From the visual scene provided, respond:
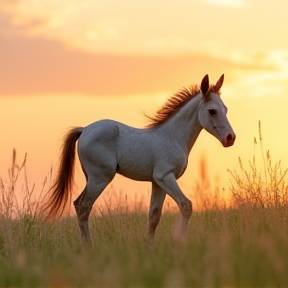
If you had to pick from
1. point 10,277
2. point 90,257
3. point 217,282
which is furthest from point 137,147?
point 217,282

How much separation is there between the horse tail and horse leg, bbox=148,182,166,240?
134cm

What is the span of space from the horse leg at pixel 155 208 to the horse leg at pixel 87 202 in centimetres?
67

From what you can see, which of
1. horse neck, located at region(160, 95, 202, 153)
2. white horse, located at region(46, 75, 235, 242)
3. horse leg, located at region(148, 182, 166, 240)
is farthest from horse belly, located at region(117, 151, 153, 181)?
horse neck, located at region(160, 95, 202, 153)

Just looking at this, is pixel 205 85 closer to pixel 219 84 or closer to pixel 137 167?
pixel 219 84

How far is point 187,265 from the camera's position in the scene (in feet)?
18.3

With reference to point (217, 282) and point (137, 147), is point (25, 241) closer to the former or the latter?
point (137, 147)

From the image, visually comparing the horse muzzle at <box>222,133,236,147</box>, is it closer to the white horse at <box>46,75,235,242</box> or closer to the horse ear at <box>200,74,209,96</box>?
the white horse at <box>46,75,235,242</box>

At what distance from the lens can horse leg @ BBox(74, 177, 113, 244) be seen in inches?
382

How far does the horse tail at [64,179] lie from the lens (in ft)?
33.5

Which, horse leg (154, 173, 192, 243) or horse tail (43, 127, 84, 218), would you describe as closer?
horse leg (154, 173, 192, 243)

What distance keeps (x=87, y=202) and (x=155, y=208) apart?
3.14 ft

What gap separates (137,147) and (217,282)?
4877 millimetres

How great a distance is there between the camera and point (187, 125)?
979cm

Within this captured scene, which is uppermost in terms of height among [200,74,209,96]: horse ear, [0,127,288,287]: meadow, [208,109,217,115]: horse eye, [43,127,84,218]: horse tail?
[200,74,209,96]: horse ear
